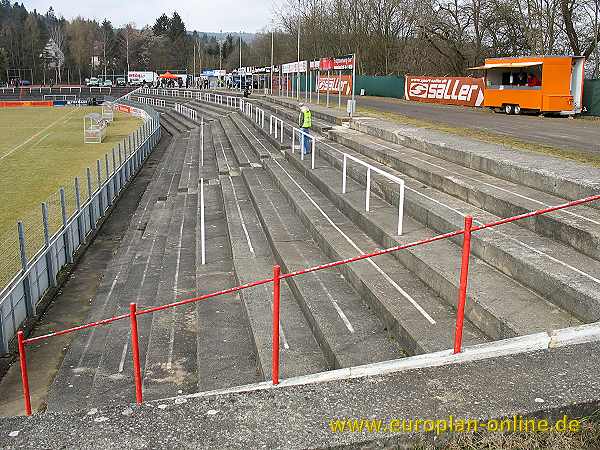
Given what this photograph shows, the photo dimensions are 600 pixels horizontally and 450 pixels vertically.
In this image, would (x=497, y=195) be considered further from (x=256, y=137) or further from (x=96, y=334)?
(x=256, y=137)

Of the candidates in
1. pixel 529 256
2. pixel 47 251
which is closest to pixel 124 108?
pixel 47 251

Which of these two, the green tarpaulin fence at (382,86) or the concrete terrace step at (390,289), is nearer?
the concrete terrace step at (390,289)

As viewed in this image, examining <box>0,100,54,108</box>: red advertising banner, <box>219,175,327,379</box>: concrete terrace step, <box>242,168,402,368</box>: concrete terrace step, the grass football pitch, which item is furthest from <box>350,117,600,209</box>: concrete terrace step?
<box>0,100,54,108</box>: red advertising banner

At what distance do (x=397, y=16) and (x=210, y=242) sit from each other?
6369 centimetres

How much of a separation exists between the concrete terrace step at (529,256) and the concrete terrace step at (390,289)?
92 cm

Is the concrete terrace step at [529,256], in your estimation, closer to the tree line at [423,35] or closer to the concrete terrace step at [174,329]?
the concrete terrace step at [174,329]

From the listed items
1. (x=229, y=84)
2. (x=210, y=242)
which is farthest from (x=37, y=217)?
(x=229, y=84)

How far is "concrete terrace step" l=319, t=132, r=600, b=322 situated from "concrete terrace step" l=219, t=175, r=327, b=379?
2523mm

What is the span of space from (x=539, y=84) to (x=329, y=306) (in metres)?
24.8

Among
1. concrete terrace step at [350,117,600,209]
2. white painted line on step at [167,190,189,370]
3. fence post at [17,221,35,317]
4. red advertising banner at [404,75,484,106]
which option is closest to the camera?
white painted line on step at [167,190,189,370]

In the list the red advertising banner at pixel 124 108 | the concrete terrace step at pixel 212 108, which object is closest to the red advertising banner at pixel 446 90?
the concrete terrace step at pixel 212 108

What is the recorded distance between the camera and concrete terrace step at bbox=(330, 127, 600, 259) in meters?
7.96

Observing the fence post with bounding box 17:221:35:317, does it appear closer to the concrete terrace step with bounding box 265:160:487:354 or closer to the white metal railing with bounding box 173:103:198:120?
the concrete terrace step with bounding box 265:160:487:354

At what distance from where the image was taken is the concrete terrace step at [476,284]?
6.22 metres
